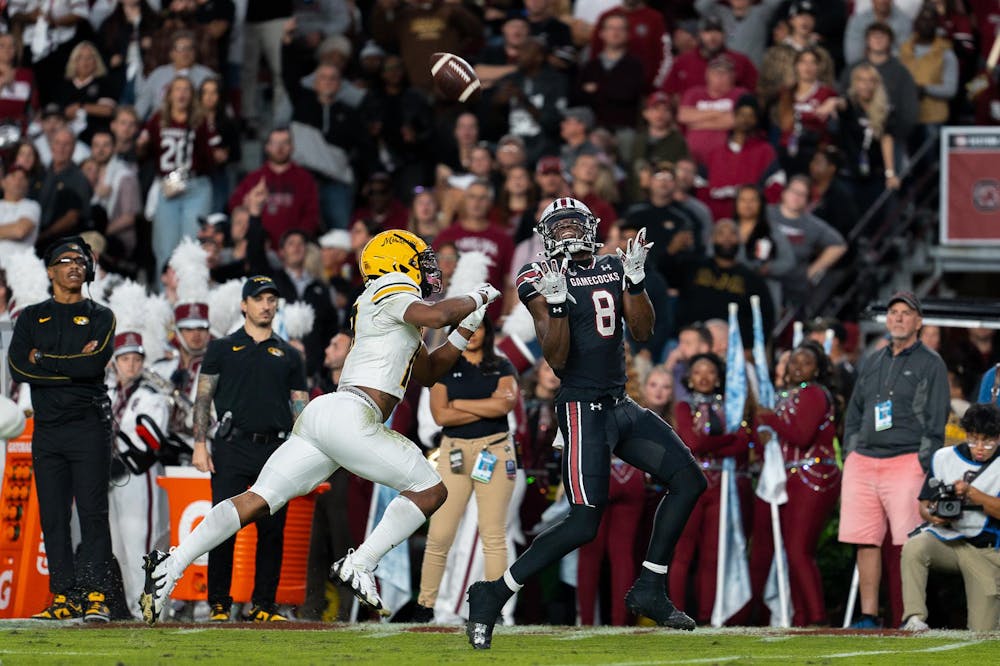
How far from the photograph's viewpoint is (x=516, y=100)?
17062 mm

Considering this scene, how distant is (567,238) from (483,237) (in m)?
6.06

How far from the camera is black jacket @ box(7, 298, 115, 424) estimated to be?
35.0ft

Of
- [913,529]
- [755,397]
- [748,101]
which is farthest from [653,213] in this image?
[913,529]

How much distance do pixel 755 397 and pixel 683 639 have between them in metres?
3.35

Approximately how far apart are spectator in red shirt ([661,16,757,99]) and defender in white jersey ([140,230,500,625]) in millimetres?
8484

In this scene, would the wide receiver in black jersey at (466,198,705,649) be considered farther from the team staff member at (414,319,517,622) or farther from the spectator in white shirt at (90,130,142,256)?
the spectator in white shirt at (90,130,142,256)

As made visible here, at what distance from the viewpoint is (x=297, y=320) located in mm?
13602

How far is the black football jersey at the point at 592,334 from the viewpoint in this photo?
29.8 ft

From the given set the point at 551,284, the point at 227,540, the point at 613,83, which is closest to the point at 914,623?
the point at 551,284

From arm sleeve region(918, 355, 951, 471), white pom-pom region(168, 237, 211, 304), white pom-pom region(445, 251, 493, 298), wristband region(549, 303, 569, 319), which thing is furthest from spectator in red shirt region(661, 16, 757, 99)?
wristband region(549, 303, 569, 319)

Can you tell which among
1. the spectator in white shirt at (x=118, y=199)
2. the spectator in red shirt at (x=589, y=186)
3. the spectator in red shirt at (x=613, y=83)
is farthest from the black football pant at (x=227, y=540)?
the spectator in red shirt at (x=613, y=83)

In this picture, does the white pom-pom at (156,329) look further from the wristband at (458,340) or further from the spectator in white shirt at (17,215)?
the wristband at (458,340)

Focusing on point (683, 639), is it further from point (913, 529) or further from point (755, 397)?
point (755, 397)

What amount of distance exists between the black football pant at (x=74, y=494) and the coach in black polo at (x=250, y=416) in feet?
2.38
